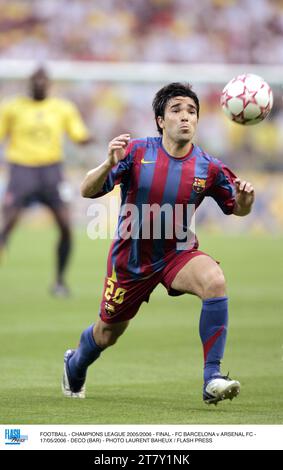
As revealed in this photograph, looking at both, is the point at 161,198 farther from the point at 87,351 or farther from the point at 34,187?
the point at 34,187

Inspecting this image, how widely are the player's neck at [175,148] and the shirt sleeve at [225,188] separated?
26cm

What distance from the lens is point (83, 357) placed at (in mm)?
6996

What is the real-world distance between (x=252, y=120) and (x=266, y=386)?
1906 millimetres

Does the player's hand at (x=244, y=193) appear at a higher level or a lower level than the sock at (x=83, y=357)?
higher

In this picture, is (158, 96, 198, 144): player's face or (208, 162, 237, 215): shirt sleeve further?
(208, 162, 237, 215): shirt sleeve

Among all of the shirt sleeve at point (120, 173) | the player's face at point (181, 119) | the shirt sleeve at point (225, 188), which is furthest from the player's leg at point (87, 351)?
the player's face at point (181, 119)

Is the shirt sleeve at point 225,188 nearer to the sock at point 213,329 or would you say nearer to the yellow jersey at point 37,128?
the sock at point 213,329

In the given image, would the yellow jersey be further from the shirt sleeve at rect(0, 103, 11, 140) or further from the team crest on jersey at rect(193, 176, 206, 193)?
the team crest on jersey at rect(193, 176, 206, 193)

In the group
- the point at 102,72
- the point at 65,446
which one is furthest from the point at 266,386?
the point at 102,72

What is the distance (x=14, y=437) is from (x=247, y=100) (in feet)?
9.17

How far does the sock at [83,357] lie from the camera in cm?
695

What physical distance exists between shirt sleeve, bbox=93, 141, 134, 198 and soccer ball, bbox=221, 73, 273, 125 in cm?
78

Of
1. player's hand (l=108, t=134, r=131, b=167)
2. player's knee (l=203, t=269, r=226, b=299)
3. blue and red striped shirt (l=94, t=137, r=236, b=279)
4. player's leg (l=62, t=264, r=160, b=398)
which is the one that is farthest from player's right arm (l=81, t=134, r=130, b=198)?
player's knee (l=203, t=269, r=226, b=299)

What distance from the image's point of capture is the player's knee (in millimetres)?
6434
